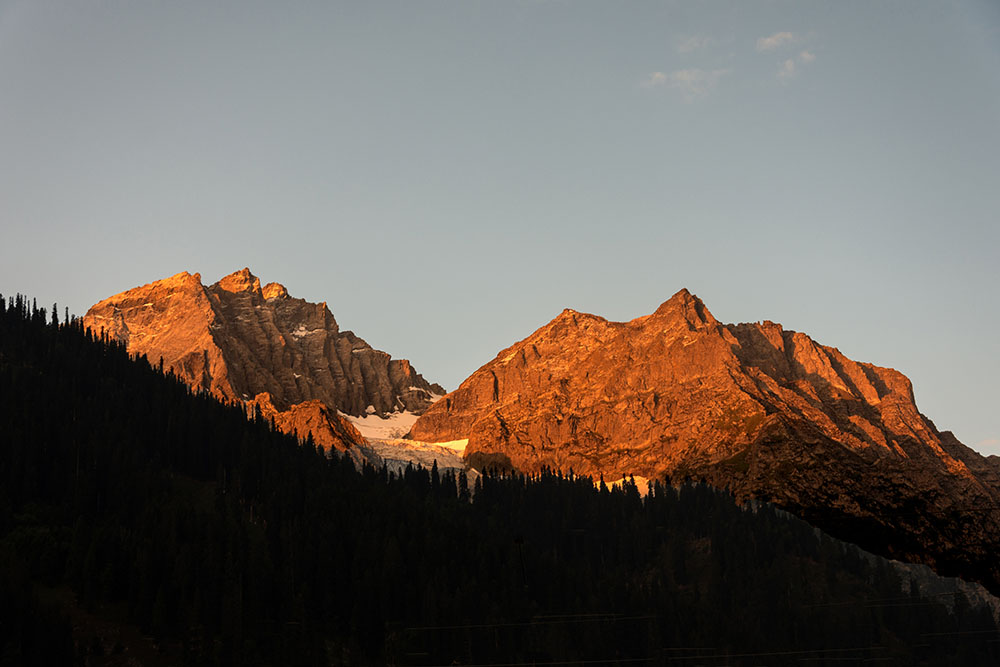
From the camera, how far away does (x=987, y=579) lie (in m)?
199

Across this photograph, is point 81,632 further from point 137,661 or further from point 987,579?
point 987,579

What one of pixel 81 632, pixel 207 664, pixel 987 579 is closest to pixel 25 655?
pixel 81 632

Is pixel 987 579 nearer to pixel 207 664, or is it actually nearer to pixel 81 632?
pixel 207 664

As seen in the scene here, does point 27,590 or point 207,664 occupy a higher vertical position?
point 27,590

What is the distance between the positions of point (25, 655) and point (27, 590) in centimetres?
1954

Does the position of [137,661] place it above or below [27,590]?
below

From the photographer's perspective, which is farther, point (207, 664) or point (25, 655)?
point (207, 664)

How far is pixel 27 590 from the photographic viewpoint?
198 meters

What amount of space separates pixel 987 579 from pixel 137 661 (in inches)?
5840

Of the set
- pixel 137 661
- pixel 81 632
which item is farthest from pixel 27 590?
pixel 137 661

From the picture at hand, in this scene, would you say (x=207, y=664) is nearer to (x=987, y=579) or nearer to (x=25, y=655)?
(x=25, y=655)

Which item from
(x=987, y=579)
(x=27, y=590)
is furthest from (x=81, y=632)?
(x=987, y=579)

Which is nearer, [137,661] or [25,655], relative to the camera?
[25,655]

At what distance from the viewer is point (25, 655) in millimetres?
181250
